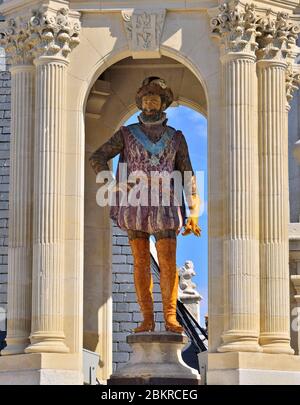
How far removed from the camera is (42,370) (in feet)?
128

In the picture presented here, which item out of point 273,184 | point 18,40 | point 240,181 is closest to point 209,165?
point 240,181

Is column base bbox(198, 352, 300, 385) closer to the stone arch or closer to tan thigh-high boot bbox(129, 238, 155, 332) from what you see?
tan thigh-high boot bbox(129, 238, 155, 332)

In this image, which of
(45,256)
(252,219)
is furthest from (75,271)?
(252,219)

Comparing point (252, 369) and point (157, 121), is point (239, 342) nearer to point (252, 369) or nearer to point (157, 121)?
point (252, 369)

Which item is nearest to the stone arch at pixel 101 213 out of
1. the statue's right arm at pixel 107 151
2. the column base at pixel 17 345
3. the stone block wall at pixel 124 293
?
the statue's right arm at pixel 107 151

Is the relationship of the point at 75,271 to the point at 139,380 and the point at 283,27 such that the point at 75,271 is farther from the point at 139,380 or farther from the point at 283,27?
the point at 283,27

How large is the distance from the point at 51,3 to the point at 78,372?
6218mm

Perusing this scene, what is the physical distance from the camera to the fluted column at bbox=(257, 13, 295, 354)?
39.7m

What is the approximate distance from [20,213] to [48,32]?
3.08 metres

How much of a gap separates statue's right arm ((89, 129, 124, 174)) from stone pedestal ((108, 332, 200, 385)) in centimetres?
308

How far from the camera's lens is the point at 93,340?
1688 inches

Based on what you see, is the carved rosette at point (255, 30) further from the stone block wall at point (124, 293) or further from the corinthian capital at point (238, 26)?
the stone block wall at point (124, 293)

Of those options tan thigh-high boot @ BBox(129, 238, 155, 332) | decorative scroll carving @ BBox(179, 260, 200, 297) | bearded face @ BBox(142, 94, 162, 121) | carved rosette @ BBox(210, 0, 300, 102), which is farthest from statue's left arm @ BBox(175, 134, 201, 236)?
decorative scroll carving @ BBox(179, 260, 200, 297)

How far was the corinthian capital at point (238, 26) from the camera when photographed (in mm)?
40000
